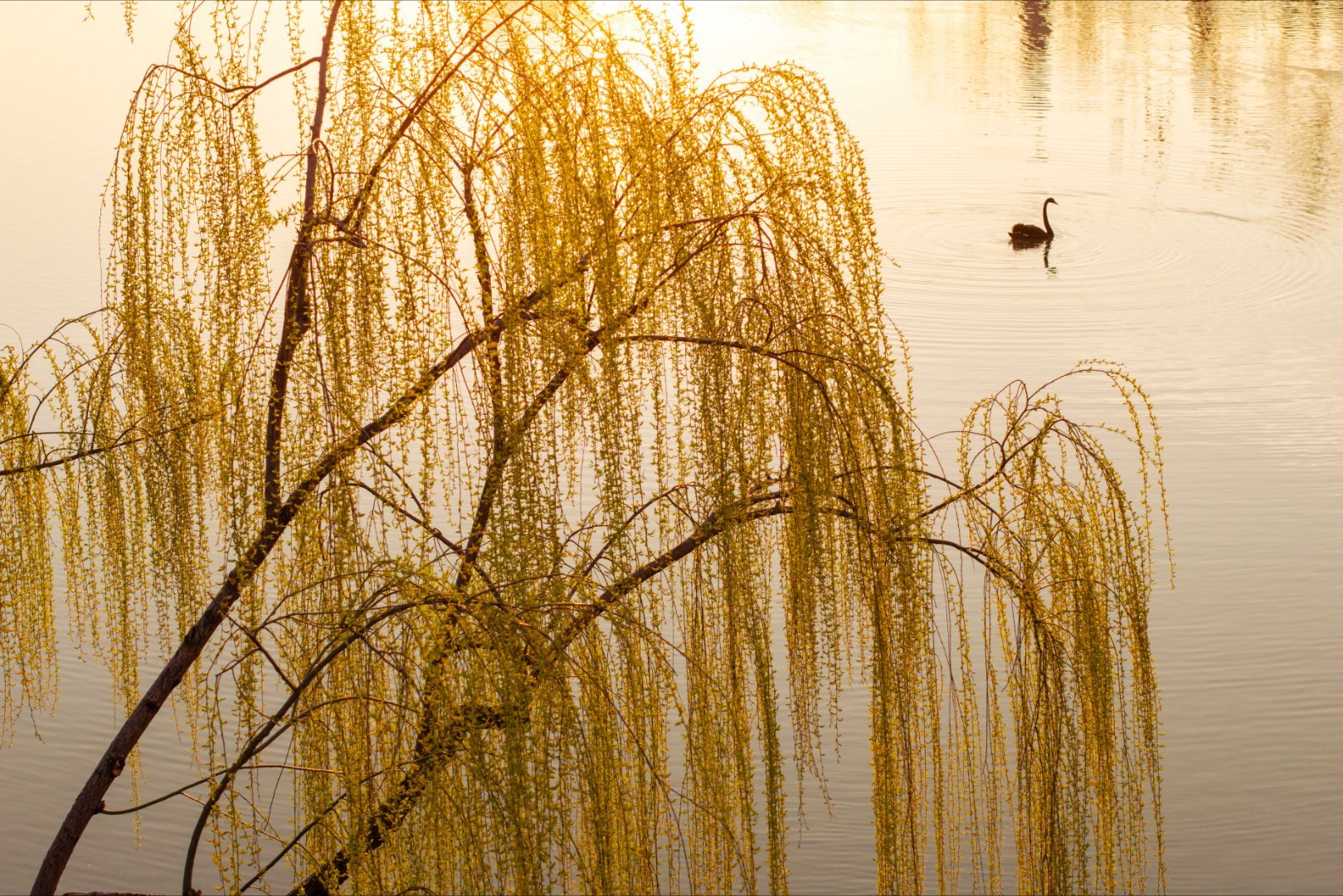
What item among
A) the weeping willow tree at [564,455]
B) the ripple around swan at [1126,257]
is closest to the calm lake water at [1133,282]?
the ripple around swan at [1126,257]

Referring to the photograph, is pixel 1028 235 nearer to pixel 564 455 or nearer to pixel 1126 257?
pixel 1126 257

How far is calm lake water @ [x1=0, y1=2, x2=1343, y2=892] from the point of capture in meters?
5.57

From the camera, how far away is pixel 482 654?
2938mm

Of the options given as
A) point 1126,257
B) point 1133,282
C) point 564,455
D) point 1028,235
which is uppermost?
point 1028,235

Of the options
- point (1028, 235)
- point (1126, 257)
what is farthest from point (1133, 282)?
point (1028, 235)

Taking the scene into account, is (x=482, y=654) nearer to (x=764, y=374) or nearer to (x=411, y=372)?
(x=411, y=372)

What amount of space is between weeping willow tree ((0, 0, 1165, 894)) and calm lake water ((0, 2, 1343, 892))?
199 centimetres

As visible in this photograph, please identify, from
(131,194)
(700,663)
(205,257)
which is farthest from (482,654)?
(131,194)

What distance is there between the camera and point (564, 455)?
3498mm

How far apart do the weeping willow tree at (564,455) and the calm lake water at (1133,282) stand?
1.99 metres

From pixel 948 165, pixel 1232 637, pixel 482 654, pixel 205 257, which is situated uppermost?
pixel 948 165

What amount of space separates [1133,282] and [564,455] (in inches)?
252

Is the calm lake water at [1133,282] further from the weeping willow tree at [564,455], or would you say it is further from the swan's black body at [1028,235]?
the weeping willow tree at [564,455]

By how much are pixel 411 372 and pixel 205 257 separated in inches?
21.0
